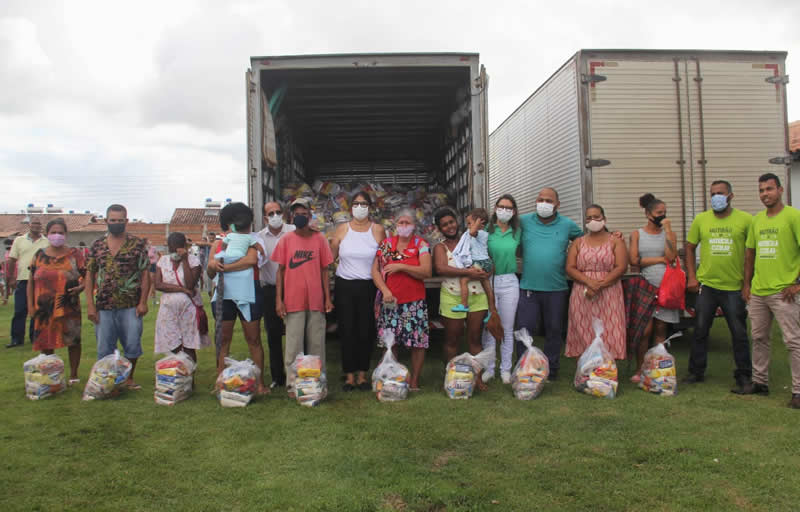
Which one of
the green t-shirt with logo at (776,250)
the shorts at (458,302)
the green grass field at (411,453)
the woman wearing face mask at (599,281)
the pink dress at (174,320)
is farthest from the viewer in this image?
the pink dress at (174,320)

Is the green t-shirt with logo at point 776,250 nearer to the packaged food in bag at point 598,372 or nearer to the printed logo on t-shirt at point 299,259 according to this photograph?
the packaged food in bag at point 598,372

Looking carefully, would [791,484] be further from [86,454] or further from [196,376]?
[196,376]

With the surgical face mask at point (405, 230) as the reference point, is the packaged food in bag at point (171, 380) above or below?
below

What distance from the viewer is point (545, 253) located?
16.2 ft

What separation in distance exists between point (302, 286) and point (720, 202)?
355 cm

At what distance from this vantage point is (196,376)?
5.61 m

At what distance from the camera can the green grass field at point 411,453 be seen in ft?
9.19

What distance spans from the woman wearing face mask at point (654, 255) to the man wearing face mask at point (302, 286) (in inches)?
109

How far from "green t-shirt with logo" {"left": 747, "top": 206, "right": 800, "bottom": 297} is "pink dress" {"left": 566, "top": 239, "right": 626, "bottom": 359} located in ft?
3.40

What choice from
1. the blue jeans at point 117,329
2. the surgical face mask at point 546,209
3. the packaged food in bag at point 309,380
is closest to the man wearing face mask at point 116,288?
the blue jeans at point 117,329

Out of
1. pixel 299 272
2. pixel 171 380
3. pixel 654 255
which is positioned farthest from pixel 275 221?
pixel 654 255

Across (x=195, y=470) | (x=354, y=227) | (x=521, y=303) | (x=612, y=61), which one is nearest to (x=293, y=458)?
(x=195, y=470)

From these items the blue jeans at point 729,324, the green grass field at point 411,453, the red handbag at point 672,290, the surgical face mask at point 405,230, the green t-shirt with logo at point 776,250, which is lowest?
the green grass field at point 411,453

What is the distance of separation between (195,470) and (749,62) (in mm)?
6996
